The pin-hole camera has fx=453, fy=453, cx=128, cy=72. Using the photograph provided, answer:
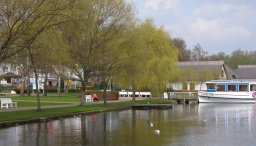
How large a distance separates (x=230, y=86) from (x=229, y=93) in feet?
6.15

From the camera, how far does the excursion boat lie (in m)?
67.6

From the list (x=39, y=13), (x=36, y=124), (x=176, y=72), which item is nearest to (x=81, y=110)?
(x=36, y=124)

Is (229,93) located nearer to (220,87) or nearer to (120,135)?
(220,87)

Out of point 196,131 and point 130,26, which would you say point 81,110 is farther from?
point 196,131

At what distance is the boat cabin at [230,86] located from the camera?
69.2m

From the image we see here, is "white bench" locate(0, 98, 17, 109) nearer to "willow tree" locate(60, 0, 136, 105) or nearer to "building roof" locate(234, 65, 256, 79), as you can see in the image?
"willow tree" locate(60, 0, 136, 105)

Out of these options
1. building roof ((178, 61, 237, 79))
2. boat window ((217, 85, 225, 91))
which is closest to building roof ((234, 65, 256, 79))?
building roof ((178, 61, 237, 79))

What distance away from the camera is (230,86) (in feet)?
229

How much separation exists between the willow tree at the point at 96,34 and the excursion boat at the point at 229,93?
2749 centimetres

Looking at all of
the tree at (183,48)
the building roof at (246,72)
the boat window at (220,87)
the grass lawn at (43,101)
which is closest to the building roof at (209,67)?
the building roof at (246,72)

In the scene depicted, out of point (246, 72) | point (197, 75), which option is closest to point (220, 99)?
point (197, 75)

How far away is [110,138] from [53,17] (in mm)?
10918

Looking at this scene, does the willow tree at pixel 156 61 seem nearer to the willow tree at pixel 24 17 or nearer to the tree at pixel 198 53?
the willow tree at pixel 24 17

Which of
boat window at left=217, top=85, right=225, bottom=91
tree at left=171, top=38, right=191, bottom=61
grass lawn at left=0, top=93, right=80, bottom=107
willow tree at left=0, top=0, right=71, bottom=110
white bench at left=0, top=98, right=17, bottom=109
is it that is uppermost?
tree at left=171, top=38, right=191, bottom=61
